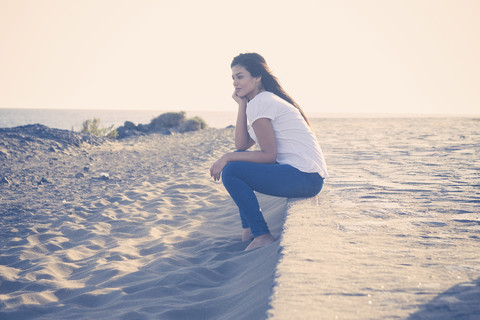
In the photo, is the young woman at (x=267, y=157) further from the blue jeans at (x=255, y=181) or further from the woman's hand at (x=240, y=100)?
the woman's hand at (x=240, y=100)

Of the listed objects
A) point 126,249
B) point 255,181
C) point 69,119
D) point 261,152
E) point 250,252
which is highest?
point 69,119

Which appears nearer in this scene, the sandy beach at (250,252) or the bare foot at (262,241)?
the sandy beach at (250,252)

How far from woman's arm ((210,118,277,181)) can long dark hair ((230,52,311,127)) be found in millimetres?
409

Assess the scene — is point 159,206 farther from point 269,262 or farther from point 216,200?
point 269,262

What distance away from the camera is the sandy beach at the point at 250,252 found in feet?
5.52

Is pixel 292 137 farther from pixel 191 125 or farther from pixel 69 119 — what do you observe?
pixel 69 119

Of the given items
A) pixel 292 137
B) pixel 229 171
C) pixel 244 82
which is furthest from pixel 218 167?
pixel 244 82

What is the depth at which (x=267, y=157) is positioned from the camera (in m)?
3.09

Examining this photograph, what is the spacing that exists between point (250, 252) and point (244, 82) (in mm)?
1328

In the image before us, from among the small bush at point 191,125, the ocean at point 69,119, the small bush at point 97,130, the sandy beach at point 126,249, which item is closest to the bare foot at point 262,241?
the sandy beach at point 126,249

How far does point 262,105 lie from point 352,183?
1.67m

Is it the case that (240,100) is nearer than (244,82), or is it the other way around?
(244,82)

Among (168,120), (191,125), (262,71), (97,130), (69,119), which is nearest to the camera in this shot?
(262,71)

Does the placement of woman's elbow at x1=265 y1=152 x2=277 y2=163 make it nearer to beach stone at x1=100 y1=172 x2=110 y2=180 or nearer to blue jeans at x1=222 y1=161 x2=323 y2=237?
blue jeans at x1=222 y1=161 x2=323 y2=237
